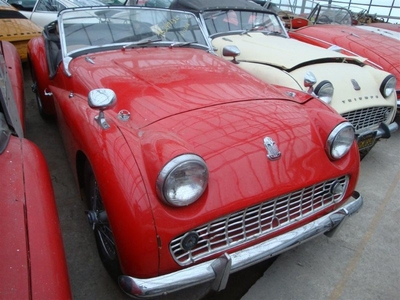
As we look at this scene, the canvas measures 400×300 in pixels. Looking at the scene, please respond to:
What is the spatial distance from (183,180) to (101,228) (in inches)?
29.6

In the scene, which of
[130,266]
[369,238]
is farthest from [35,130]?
[369,238]

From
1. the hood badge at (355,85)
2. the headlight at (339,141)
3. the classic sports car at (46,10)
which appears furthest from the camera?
the classic sports car at (46,10)

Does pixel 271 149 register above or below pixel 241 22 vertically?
below

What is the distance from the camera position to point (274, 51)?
12.0 feet

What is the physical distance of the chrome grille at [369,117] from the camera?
10.1 ft

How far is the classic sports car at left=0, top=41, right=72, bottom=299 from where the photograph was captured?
1.00 meters

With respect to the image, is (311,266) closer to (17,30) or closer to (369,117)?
(369,117)

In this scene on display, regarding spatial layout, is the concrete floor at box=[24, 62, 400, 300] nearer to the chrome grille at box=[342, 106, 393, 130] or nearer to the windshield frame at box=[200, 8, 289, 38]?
the chrome grille at box=[342, 106, 393, 130]

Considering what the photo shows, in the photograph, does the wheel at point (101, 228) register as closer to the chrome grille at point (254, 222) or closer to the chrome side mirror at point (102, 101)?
the chrome side mirror at point (102, 101)

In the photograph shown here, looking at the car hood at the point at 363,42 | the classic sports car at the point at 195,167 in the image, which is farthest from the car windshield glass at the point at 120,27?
the car hood at the point at 363,42

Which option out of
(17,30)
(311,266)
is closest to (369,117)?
(311,266)

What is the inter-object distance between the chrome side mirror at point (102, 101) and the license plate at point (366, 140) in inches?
86.2

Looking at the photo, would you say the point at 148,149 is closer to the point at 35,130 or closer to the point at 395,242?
the point at 395,242

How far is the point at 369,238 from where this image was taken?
243cm
